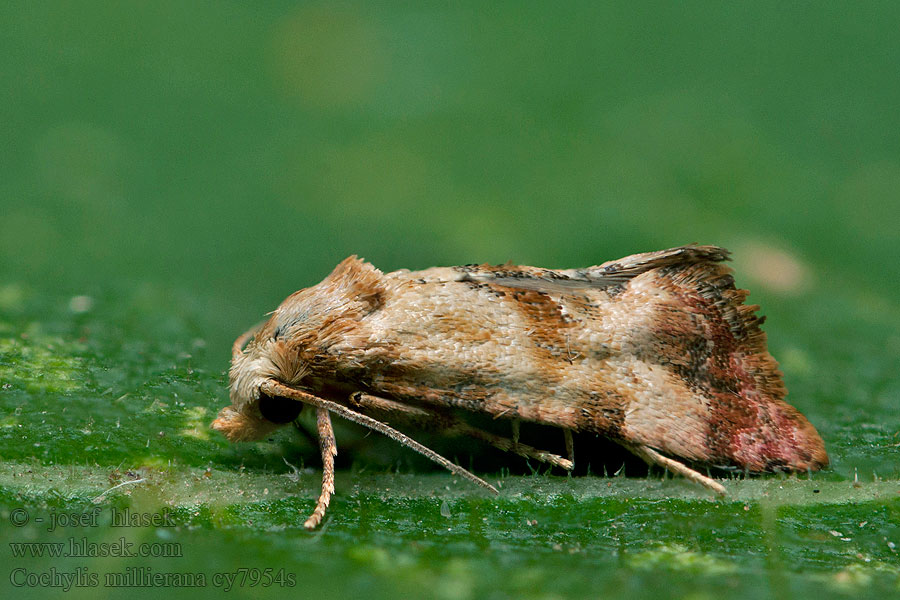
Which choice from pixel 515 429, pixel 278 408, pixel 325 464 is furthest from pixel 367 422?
pixel 515 429

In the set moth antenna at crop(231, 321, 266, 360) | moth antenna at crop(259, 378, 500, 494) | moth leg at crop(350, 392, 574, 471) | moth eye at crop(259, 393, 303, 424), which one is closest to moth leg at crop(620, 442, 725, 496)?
moth leg at crop(350, 392, 574, 471)

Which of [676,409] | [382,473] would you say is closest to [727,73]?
[676,409]

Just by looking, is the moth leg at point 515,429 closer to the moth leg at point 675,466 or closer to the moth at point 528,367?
the moth at point 528,367

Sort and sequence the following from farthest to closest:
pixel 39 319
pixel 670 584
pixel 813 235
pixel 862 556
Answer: pixel 813 235 < pixel 39 319 < pixel 862 556 < pixel 670 584

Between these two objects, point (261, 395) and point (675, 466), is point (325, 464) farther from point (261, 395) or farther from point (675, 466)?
point (675, 466)

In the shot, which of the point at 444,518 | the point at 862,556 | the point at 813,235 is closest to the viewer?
the point at 862,556

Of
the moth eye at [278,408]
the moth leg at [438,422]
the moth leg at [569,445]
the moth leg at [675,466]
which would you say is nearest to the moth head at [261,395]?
the moth eye at [278,408]

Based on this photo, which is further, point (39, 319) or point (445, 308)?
point (39, 319)

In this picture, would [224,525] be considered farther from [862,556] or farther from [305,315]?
[862,556]
